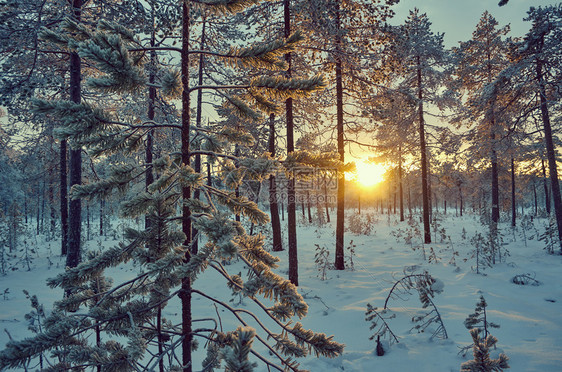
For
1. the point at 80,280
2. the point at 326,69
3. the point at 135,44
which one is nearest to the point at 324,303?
the point at 80,280

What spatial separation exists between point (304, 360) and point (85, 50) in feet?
14.8

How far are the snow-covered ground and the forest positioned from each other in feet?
0.15

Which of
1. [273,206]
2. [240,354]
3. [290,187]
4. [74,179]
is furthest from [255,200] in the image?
[240,354]

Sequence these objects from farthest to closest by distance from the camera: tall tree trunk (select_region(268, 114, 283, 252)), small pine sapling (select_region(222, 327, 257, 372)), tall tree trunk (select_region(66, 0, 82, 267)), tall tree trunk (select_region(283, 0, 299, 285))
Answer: tall tree trunk (select_region(268, 114, 283, 252)), tall tree trunk (select_region(283, 0, 299, 285)), tall tree trunk (select_region(66, 0, 82, 267)), small pine sapling (select_region(222, 327, 257, 372))

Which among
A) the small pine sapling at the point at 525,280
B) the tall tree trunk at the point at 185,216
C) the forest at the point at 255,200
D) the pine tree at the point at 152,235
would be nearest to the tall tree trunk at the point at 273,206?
the forest at the point at 255,200

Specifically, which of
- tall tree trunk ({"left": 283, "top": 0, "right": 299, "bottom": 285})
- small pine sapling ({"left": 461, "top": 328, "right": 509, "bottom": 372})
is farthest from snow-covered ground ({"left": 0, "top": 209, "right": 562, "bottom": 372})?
small pine sapling ({"left": 461, "top": 328, "right": 509, "bottom": 372})

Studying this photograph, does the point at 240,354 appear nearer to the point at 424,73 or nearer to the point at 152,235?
the point at 152,235

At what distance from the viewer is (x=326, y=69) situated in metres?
8.85

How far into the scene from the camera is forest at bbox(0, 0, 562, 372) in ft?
5.83

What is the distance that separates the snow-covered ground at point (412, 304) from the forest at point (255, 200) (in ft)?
0.15

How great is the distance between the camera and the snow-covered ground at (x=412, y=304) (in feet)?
12.6

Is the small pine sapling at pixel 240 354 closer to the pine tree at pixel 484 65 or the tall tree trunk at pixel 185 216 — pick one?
the tall tree trunk at pixel 185 216

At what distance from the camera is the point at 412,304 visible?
580cm

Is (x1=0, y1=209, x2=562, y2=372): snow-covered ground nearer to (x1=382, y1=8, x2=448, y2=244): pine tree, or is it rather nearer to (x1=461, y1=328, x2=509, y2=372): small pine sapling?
(x1=461, y1=328, x2=509, y2=372): small pine sapling
